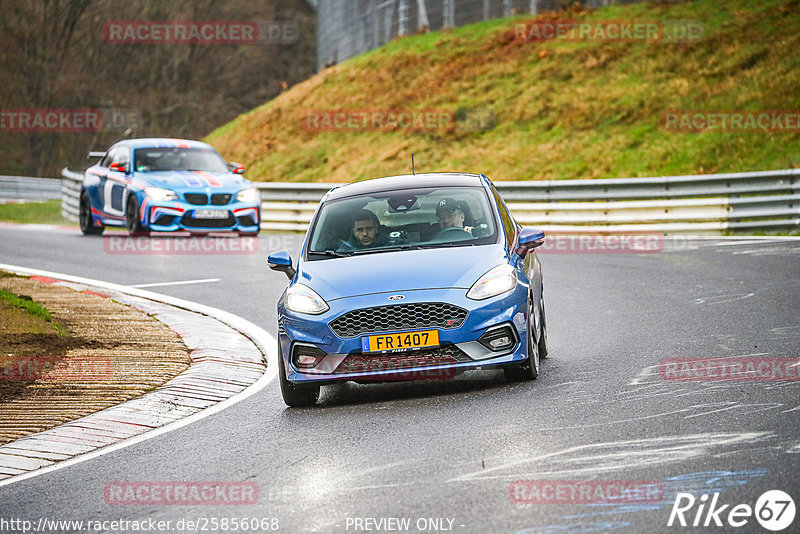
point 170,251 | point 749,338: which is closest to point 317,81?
point 170,251

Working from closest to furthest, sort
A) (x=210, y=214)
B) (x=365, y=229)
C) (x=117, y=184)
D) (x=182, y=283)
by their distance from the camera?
(x=365, y=229)
(x=182, y=283)
(x=210, y=214)
(x=117, y=184)

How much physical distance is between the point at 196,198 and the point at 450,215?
40.0 ft

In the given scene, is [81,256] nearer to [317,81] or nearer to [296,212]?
[296,212]

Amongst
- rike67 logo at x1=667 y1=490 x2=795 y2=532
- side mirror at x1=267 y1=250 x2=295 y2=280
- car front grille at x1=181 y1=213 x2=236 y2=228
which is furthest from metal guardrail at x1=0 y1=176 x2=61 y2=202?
rike67 logo at x1=667 y1=490 x2=795 y2=532

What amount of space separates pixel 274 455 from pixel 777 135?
22.9 m

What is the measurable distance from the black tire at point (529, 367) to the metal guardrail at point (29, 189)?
38.2 meters

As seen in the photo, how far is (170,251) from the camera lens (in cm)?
2039

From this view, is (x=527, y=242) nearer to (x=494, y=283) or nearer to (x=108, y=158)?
(x=494, y=283)

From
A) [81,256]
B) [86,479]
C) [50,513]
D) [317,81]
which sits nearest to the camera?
[50,513]

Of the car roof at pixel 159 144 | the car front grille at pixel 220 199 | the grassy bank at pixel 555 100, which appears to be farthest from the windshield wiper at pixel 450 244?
the grassy bank at pixel 555 100

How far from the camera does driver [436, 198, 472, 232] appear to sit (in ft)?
32.3

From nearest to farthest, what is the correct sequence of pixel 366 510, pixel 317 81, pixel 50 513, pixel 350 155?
1. pixel 366 510
2. pixel 50 513
3. pixel 350 155
4. pixel 317 81

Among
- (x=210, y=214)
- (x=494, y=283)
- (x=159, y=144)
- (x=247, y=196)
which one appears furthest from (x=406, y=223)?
(x=159, y=144)

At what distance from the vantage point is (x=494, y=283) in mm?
8922
